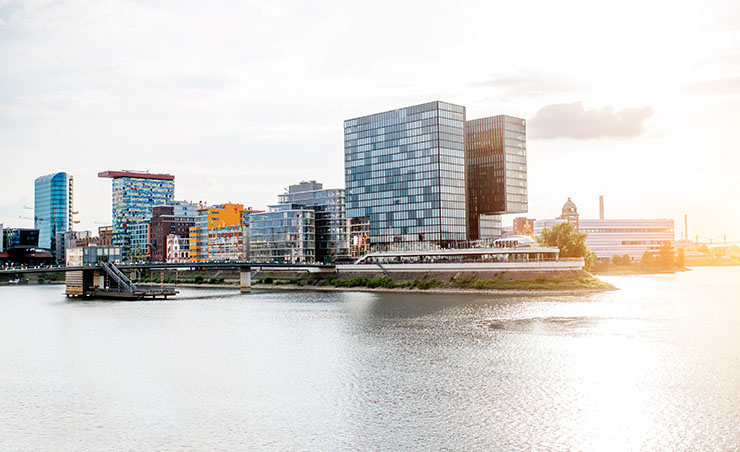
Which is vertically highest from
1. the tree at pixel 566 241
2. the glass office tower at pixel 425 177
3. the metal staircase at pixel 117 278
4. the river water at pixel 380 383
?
the glass office tower at pixel 425 177

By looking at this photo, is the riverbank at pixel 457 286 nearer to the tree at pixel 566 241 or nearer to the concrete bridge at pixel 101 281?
the tree at pixel 566 241

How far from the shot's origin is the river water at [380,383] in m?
36.2

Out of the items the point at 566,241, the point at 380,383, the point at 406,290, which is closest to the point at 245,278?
the point at 406,290

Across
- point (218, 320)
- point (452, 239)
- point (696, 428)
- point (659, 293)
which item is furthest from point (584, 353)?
point (452, 239)

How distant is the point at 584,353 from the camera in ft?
193

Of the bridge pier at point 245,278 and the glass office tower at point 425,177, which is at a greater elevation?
the glass office tower at point 425,177

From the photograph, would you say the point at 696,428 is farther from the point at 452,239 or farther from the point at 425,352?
the point at 452,239

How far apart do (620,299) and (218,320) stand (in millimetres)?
65065

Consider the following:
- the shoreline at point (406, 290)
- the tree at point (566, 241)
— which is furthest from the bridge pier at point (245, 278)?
the tree at point (566, 241)

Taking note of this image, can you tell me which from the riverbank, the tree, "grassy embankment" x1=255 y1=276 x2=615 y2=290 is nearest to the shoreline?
the riverbank

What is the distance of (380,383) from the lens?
48.4 m

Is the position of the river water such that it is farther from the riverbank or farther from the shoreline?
the riverbank

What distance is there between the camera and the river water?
36.2 meters

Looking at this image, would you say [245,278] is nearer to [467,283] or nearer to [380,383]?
[467,283]
